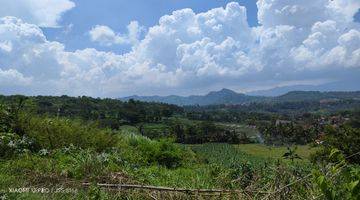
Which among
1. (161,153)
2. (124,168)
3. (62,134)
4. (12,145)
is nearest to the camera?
(124,168)

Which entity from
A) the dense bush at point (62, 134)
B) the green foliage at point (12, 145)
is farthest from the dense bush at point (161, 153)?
the green foliage at point (12, 145)

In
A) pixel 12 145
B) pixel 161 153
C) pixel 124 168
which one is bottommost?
pixel 161 153

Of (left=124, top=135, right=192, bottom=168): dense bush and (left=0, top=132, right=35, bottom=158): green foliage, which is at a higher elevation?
(left=0, top=132, right=35, bottom=158): green foliage

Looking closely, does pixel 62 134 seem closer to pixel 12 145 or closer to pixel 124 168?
pixel 12 145

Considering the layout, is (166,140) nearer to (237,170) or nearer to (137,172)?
(137,172)

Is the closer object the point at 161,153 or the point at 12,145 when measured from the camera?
the point at 12,145

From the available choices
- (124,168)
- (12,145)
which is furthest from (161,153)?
(12,145)

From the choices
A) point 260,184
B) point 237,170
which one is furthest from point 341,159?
point 237,170

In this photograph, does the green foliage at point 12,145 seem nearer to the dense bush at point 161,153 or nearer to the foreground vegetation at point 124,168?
the foreground vegetation at point 124,168

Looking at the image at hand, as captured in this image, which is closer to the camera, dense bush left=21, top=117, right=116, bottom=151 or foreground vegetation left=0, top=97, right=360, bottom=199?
foreground vegetation left=0, top=97, right=360, bottom=199

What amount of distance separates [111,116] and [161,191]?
273 ft

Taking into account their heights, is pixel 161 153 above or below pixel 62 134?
below

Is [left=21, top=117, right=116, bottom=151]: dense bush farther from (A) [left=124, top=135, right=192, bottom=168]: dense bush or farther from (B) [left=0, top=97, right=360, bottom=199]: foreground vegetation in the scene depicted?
(A) [left=124, top=135, right=192, bottom=168]: dense bush

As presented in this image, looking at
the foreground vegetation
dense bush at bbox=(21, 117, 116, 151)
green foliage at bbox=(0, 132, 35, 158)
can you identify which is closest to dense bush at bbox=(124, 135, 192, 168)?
the foreground vegetation
